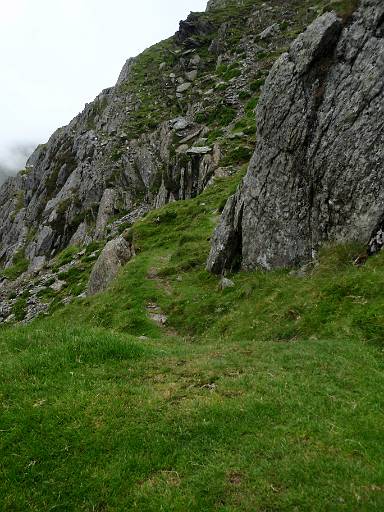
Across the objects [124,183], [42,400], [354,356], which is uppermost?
[124,183]

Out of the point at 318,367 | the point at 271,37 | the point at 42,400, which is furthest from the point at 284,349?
the point at 271,37

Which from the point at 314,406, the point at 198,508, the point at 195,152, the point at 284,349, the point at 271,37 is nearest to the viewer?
the point at 198,508

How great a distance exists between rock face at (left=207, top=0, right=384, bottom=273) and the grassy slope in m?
4.77

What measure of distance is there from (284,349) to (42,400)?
34.3 ft

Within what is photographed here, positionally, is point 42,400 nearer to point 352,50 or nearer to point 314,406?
point 314,406

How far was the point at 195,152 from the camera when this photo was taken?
71.6m

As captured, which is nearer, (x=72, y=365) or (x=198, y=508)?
(x=198, y=508)

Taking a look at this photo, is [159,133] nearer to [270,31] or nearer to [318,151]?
[270,31]

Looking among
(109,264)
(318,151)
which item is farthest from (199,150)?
(318,151)

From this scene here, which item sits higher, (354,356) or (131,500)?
(131,500)

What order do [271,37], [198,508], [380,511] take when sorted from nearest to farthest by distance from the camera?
[380,511] < [198,508] < [271,37]

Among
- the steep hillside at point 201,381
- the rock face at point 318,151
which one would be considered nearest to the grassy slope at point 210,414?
the steep hillside at point 201,381

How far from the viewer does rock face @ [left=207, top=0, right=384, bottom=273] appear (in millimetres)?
27281

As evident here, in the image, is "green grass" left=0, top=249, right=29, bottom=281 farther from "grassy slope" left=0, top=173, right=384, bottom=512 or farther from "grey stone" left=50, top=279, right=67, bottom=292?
"grassy slope" left=0, top=173, right=384, bottom=512
